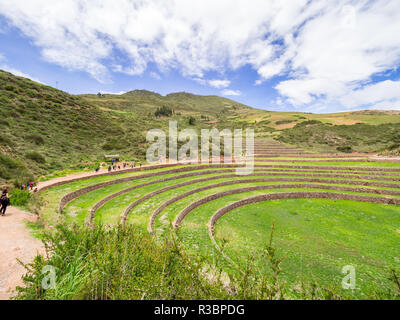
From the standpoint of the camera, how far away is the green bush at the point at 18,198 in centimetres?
909

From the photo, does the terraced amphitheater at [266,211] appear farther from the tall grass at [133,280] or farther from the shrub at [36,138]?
the shrub at [36,138]

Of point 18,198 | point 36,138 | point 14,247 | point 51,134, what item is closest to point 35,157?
point 36,138

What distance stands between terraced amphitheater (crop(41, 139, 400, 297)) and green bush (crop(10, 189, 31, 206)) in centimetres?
104

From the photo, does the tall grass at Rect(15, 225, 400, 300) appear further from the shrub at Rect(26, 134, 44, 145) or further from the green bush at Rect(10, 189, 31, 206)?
the shrub at Rect(26, 134, 44, 145)

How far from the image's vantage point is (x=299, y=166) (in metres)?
22.8

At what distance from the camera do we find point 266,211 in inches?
512

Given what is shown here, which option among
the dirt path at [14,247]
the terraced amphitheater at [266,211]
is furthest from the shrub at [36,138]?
the dirt path at [14,247]

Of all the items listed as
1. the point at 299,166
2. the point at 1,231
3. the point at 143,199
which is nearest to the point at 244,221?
the point at 143,199

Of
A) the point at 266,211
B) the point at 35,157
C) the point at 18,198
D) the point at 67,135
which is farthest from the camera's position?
the point at 67,135

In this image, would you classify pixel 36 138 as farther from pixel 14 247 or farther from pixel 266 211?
pixel 266 211

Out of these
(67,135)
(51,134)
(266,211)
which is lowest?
(266,211)

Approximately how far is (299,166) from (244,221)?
1560 cm

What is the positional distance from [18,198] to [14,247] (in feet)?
17.3
